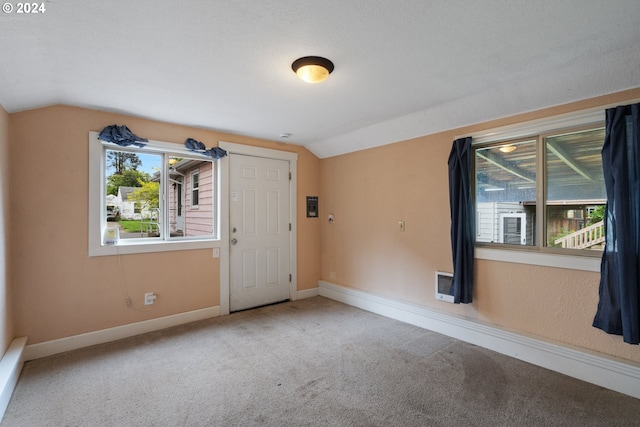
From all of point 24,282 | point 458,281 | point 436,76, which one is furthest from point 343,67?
point 24,282

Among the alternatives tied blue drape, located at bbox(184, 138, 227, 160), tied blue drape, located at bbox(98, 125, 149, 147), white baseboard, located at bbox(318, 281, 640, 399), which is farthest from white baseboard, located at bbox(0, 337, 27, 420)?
white baseboard, located at bbox(318, 281, 640, 399)

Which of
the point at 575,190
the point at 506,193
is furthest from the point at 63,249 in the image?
the point at 575,190

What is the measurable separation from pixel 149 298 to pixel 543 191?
425 centimetres

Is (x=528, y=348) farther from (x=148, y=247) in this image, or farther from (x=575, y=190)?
(x=148, y=247)

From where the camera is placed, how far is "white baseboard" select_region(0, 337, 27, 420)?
2.04 meters

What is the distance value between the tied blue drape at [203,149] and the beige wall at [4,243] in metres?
1.57

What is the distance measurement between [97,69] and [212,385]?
259 cm

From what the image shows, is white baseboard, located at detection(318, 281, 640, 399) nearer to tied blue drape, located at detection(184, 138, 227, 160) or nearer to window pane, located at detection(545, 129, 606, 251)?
window pane, located at detection(545, 129, 606, 251)

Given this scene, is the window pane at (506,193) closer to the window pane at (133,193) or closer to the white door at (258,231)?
the white door at (258,231)

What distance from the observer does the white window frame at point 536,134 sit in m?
2.46

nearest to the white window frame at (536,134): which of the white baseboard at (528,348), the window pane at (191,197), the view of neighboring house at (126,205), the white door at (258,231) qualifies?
the white baseboard at (528,348)

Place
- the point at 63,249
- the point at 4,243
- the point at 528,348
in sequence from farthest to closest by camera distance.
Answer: the point at 63,249 < the point at 528,348 < the point at 4,243

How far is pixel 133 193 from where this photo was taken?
3.46 m

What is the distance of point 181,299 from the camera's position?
3.69 metres
